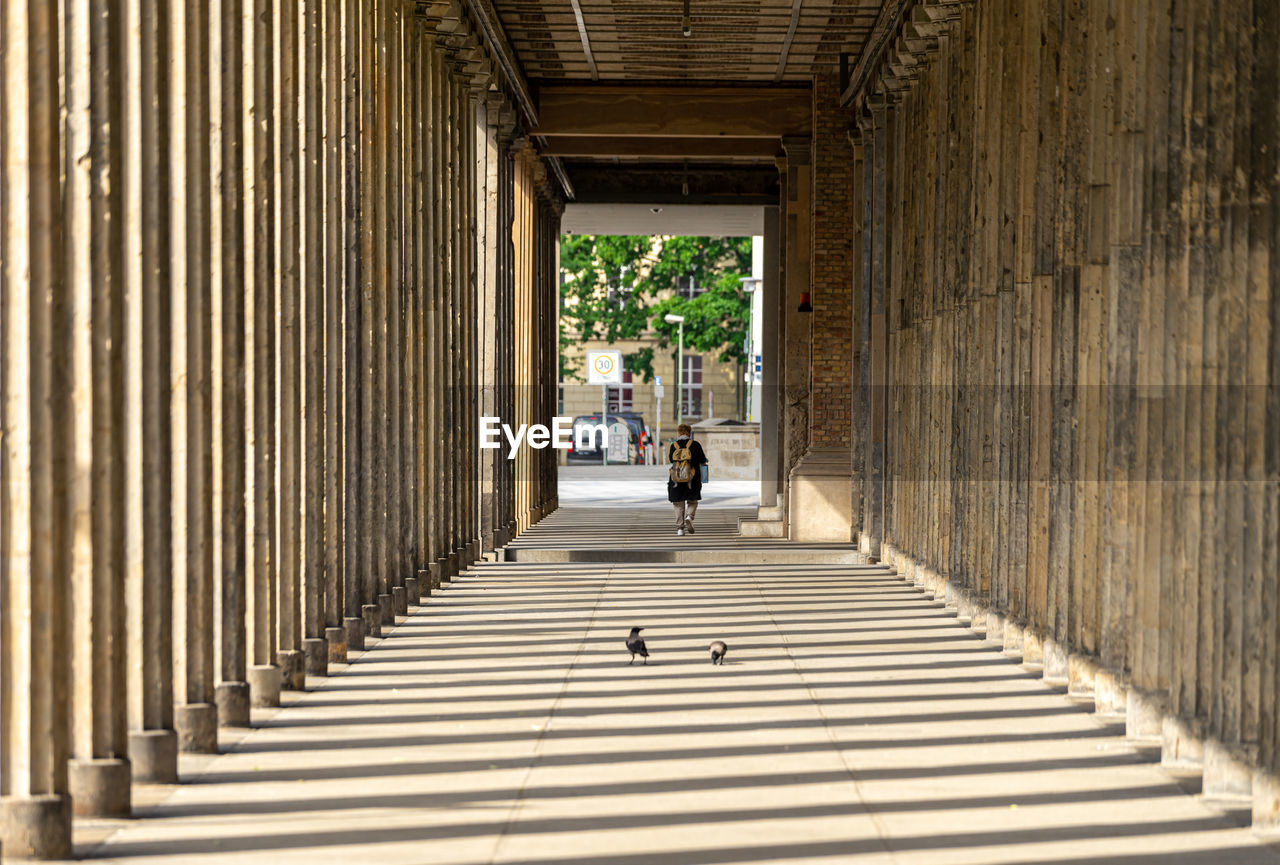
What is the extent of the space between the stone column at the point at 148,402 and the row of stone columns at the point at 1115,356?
425 cm

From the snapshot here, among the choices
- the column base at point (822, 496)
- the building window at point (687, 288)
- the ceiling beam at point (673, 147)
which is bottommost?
the column base at point (822, 496)

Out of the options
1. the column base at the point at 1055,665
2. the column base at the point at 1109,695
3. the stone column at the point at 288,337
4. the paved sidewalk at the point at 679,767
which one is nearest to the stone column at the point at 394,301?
the paved sidewalk at the point at 679,767

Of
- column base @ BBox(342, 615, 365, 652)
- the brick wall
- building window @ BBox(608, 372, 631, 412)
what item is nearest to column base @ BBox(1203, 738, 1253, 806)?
column base @ BBox(342, 615, 365, 652)

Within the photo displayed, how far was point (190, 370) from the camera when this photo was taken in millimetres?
7301

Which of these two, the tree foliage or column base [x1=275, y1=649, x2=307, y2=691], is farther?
the tree foliage

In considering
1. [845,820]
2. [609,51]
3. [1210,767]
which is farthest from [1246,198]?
[609,51]

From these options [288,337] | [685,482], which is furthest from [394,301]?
[685,482]

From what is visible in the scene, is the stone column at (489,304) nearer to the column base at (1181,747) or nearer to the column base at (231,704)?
the column base at (231,704)

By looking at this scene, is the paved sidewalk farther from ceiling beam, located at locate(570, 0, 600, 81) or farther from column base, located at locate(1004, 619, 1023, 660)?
ceiling beam, located at locate(570, 0, 600, 81)

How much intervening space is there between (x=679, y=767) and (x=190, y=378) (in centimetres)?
276

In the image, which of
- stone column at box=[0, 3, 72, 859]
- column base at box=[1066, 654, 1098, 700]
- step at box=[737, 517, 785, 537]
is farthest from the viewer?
step at box=[737, 517, 785, 537]

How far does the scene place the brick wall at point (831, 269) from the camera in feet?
65.2

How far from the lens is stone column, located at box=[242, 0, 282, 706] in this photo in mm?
8438

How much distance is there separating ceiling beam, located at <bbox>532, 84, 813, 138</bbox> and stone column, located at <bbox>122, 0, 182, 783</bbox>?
14684mm
